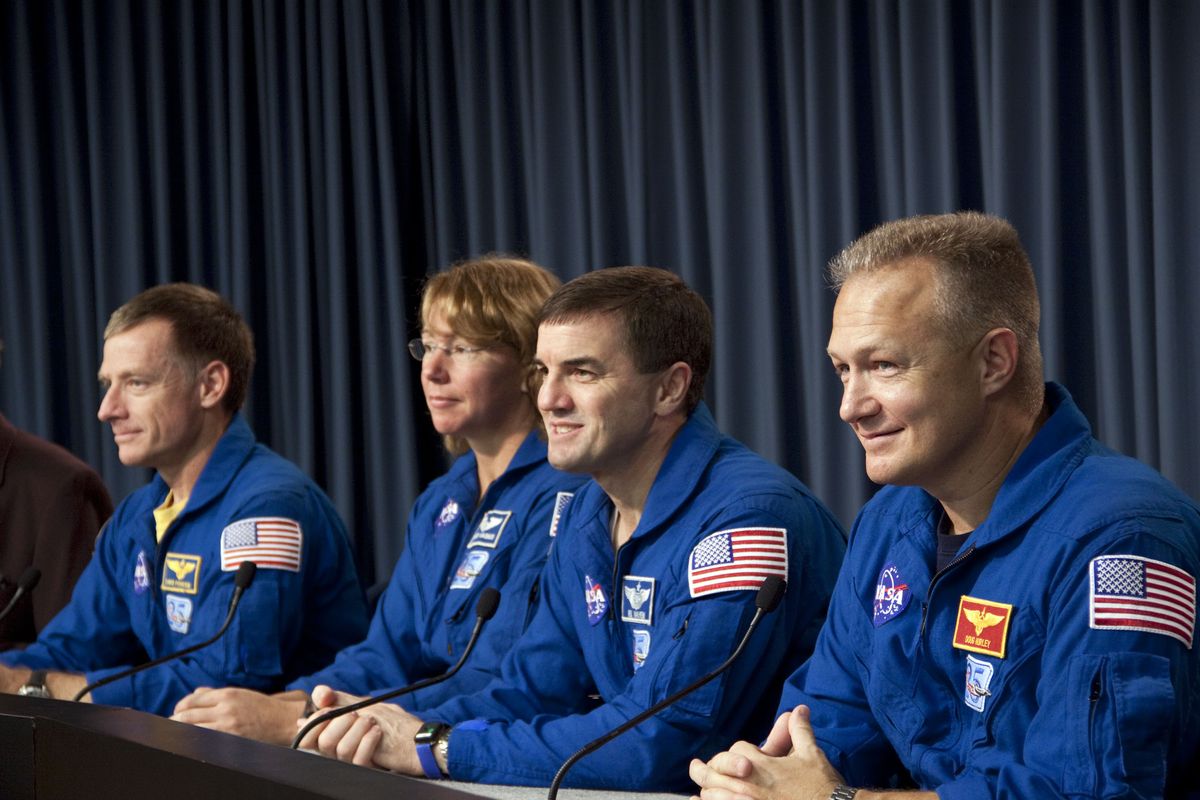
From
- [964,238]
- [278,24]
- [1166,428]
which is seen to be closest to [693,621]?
[964,238]

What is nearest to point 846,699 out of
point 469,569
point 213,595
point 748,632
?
point 748,632

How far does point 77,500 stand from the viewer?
3697 millimetres

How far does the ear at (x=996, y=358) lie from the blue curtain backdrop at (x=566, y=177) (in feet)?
5.23

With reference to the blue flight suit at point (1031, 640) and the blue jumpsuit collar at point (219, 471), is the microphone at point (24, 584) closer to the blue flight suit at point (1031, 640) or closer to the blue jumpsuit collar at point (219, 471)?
the blue jumpsuit collar at point (219, 471)

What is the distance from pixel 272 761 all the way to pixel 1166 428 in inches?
95.1

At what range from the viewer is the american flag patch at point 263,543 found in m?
3.02

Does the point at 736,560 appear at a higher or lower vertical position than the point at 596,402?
lower

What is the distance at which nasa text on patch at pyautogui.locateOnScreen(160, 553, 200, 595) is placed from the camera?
311 centimetres

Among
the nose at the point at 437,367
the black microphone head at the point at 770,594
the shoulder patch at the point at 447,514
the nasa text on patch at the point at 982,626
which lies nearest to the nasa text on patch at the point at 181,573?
the shoulder patch at the point at 447,514

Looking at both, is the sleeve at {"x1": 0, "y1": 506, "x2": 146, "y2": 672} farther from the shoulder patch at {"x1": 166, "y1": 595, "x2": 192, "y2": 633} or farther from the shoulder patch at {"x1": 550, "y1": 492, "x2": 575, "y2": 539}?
the shoulder patch at {"x1": 550, "y1": 492, "x2": 575, "y2": 539}

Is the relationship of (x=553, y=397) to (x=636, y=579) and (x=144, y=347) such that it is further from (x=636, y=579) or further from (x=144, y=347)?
(x=144, y=347)

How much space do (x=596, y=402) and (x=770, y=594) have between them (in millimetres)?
552

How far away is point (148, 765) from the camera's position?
1.58 m

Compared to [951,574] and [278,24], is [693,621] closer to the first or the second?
[951,574]
